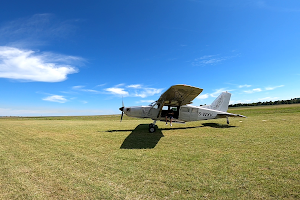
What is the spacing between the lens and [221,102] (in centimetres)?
1430

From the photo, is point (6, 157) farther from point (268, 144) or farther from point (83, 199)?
point (268, 144)

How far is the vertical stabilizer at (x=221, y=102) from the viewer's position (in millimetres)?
14195

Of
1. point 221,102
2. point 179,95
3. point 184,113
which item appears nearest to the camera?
point 179,95

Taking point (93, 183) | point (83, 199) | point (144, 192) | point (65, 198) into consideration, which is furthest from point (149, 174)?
point (65, 198)

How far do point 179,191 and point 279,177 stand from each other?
2.65 meters

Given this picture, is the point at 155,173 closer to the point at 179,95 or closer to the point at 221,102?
the point at 179,95

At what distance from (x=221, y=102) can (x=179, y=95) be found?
668 centimetres

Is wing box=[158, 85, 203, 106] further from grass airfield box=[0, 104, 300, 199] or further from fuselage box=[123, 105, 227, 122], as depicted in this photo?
grass airfield box=[0, 104, 300, 199]

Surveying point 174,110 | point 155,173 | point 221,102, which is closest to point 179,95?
point 174,110

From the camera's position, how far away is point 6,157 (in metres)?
5.45

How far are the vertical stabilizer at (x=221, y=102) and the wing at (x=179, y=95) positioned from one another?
179 inches

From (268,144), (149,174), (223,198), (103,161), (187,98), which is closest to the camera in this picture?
(223,198)

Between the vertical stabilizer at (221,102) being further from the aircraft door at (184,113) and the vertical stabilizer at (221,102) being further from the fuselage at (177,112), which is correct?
the aircraft door at (184,113)

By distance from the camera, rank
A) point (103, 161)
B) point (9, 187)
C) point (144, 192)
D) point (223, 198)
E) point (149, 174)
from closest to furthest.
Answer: point (223, 198) → point (144, 192) → point (9, 187) → point (149, 174) → point (103, 161)
